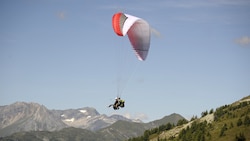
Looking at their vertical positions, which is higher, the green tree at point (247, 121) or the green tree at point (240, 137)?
the green tree at point (247, 121)

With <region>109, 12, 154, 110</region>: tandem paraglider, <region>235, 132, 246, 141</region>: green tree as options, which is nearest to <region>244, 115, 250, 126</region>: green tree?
<region>235, 132, 246, 141</region>: green tree

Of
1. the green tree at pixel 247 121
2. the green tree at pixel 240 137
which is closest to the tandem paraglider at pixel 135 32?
the green tree at pixel 240 137

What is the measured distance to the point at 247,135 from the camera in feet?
506

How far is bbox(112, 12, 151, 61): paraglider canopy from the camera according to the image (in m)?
60.7

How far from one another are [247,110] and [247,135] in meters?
38.0

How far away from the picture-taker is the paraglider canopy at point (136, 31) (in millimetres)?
60747

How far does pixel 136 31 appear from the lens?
61906mm

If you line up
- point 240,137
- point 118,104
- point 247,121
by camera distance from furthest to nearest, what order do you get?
1. point 247,121
2. point 240,137
3. point 118,104

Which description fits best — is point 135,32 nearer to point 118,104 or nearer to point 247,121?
point 118,104

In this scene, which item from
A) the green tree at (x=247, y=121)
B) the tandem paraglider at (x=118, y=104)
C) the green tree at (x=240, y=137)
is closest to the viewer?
the tandem paraglider at (x=118, y=104)

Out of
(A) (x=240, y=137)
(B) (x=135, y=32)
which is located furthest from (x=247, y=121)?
(B) (x=135, y=32)

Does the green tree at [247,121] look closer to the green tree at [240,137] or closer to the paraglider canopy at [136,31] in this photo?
the green tree at [240,137]

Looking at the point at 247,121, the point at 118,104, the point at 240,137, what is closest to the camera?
the point at 118,104

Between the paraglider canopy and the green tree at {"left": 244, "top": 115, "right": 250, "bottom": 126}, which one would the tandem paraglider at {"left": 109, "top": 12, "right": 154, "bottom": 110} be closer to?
the paraglider canopy
